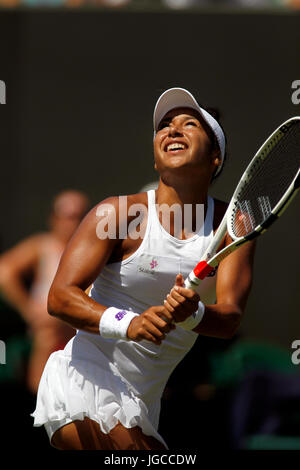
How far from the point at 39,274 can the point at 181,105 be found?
262cm

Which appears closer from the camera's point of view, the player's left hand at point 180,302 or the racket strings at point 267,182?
the player's left hand at point 180,302

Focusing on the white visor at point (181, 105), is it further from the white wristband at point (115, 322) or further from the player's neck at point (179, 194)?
the white wristband at point (115, 322)

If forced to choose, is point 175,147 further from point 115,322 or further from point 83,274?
point 115,322

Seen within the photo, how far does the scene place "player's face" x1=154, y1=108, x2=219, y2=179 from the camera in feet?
11.6

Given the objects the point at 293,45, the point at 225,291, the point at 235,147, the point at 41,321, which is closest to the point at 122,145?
the point at 235,147

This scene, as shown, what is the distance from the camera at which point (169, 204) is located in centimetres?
359

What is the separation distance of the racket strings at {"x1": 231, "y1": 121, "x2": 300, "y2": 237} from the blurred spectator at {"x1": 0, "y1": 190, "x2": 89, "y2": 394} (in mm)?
2400

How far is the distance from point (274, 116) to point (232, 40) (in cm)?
73

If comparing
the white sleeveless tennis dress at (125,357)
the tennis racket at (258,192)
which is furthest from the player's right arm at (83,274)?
the tennis racket at (258,192)

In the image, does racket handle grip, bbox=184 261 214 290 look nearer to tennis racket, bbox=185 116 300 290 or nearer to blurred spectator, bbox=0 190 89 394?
tennis racket, bbox=185 116 300 290

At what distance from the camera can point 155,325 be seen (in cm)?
316

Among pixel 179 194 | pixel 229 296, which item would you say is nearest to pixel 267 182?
pixel 179 194

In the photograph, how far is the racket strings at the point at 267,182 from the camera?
354 centimetres
